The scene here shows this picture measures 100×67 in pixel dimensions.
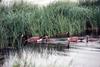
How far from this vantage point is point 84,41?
5.80 ft

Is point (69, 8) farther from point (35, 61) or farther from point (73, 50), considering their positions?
point (35, 61)

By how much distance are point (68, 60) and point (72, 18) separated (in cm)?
36

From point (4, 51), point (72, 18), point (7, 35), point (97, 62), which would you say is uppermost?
point (72, 18)

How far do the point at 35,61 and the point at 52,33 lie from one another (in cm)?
28

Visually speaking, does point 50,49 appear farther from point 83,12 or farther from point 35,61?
point 83,12

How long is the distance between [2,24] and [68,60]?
635 mm

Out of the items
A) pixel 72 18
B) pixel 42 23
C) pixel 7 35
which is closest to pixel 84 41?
pixel 72 18

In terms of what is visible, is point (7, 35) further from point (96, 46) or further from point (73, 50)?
point (96, 46)

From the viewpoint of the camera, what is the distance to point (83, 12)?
70.7 inches

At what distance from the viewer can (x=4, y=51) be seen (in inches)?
69.6

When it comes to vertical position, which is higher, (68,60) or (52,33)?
(52,33)

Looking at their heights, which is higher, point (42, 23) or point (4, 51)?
point (42, 23)

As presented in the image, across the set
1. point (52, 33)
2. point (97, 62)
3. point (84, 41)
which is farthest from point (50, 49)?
point (97, 62)

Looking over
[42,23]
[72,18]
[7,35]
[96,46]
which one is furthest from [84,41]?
[7,35]
